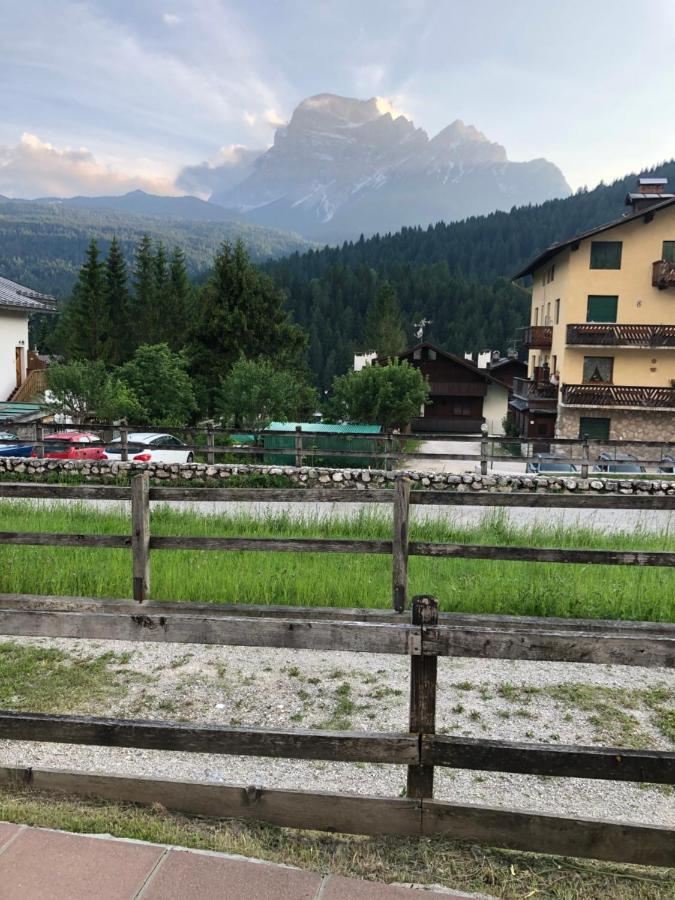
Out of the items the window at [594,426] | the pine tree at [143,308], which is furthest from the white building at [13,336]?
the window at [594,426]

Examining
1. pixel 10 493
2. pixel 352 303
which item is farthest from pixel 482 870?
pixel 352 303

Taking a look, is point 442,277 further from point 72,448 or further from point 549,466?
point 72,448

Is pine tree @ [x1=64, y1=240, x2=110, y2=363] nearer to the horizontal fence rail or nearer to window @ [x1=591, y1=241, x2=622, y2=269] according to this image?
window @ [x1=591, y1=241, x2=622, y2=269]

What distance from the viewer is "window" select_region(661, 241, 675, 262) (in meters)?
39.1

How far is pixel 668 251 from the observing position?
129 ft

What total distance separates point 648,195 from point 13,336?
38963mm

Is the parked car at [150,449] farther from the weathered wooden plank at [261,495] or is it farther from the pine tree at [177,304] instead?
the pine tree at [177,304]

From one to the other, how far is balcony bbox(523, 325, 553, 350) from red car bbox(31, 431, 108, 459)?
3043cm

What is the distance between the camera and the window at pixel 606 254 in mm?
39219

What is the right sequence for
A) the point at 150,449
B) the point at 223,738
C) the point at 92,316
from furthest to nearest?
the point at 92,316 → the point at 150,449 → the point at 223,738

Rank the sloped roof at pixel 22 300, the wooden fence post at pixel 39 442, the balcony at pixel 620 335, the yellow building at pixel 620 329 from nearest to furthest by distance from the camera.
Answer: the wooden fence post at pixel 39 442 < the balcony at pixel 620 335 < the sloped roof at pixel 22 300 < the yellow building at pixel 620 329

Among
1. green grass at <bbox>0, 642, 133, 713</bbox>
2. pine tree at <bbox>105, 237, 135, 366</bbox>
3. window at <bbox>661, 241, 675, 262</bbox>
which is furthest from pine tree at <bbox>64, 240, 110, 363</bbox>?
green grass at <bbox>0, 642, 133, 713</bbox>

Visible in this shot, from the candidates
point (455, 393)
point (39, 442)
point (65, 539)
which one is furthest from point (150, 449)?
point (455, 393)

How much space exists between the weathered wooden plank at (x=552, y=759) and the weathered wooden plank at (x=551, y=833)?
21 cm
